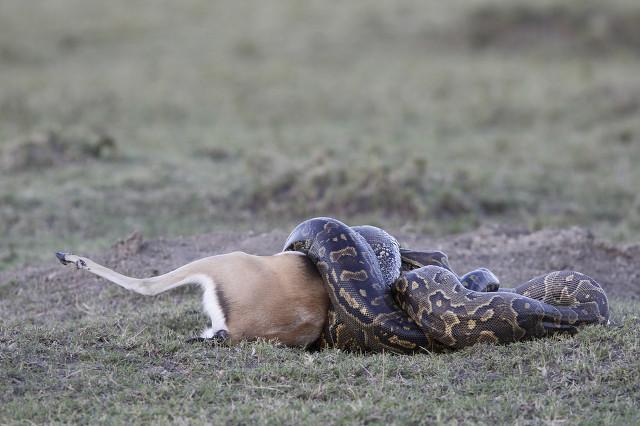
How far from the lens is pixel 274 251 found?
8.93 meters

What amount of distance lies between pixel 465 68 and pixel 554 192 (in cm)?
743

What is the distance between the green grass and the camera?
17.7ft

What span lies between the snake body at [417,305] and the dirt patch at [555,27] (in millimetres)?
16754

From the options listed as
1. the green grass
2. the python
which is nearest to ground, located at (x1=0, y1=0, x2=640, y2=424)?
the green grass

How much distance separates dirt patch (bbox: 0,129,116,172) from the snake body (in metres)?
8.01

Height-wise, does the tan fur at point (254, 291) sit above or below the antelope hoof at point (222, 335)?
above

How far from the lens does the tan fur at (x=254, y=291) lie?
21.2 feet

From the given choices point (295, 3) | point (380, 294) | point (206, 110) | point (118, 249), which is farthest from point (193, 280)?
point (295, 3)

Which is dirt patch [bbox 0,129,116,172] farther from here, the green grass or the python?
the python

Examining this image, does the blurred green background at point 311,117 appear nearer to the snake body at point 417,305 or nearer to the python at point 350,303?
the python at point 350,303

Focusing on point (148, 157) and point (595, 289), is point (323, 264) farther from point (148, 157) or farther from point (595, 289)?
point (148, 157)

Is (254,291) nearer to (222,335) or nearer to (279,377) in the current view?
(222,335)

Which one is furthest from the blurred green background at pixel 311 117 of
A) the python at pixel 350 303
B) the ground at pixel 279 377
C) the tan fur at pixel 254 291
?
the python at pixel 350 303

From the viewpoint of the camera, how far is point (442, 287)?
6.59 metres
